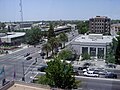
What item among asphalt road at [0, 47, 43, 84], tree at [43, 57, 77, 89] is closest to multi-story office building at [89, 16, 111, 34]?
asphalt road at [0, 47, 43, 84]

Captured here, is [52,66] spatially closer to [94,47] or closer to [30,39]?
[94,47]

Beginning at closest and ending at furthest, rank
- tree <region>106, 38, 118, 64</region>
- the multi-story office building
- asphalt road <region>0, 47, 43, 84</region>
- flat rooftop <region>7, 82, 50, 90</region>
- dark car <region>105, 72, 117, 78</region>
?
flat rooftop <region>7, 82, 50, 90</region>
dark car <region>105, 72, 117, 78</region>
asphalt road <region>0, 47, 43, 84</region>
tree <region>106, 38, 118, 64</region>
the multi-story office building

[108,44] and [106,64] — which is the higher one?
[108,44]

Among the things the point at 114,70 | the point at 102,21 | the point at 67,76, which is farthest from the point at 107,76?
the point at 102,21

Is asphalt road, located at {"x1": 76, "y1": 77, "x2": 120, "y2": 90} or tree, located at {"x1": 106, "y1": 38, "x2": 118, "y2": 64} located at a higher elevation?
tree, located at {"x1": 106, "y1": 38, "x2": 118, "y2": 64}

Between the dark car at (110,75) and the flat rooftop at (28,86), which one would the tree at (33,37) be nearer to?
the dark car at (110,75)

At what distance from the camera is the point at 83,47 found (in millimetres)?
18562

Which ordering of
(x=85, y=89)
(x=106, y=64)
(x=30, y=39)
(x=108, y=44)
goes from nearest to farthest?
(x=85, y=89)
(x=106, y=64)
(x=108, y=44)
(x=30, y=39)

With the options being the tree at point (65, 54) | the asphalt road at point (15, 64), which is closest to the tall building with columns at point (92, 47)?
the tree at point (65, 54)

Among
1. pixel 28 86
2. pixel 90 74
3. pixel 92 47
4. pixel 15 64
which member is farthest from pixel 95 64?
pixel 28 86

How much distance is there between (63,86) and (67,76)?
1.47 ft

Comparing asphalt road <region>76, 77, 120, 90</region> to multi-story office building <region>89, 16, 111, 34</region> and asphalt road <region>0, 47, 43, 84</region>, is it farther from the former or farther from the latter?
multi-story office building <region>89, 16, 111, 34</region>

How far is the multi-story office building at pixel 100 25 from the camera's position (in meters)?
34.8

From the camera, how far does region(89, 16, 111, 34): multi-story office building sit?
114 ft
